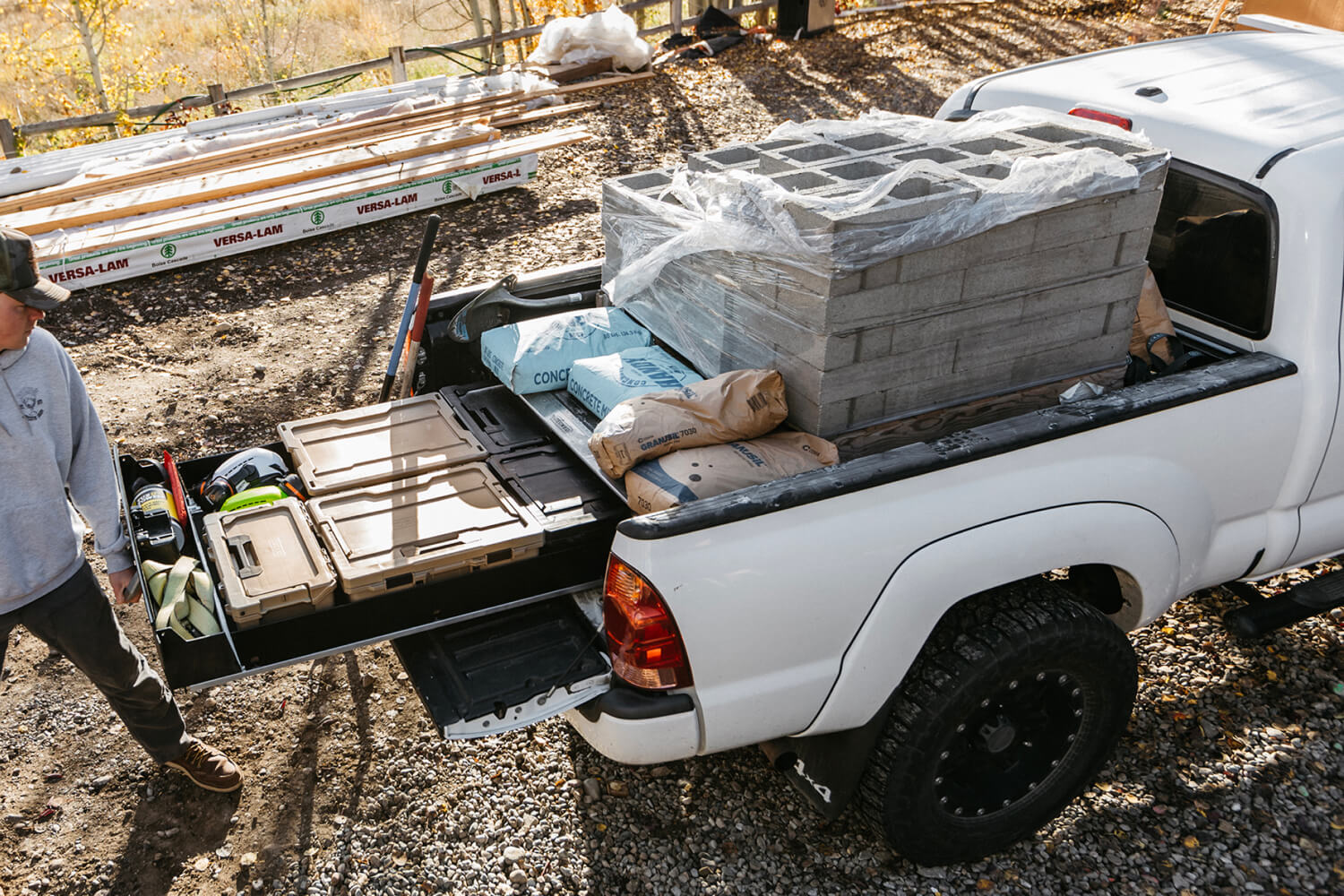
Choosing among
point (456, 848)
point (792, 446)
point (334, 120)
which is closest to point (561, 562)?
point (792, 446)

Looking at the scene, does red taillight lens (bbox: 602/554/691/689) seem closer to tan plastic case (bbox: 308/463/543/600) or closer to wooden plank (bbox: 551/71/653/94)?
tan plastic case (bbox: 308/463/543/600)

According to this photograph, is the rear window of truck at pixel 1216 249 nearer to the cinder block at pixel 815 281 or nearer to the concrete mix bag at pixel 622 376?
the cinder block at pixel 815 281

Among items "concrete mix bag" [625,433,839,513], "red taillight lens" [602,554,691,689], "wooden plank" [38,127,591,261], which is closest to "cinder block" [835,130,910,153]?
"concrete mix bag" [625,433,839,513]

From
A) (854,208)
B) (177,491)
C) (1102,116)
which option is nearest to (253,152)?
(177,491)

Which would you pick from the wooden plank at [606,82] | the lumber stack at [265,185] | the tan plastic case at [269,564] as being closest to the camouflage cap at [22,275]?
the tan plastic case at [269,564]

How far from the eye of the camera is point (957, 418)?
3.48 metres

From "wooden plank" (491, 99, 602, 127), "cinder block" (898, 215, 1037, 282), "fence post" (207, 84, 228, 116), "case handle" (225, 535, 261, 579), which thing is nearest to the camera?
"case handle" (225, 535, 261, 579)

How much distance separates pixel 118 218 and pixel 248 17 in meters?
14.2

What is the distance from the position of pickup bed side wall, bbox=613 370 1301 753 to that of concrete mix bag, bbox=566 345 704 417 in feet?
3.06

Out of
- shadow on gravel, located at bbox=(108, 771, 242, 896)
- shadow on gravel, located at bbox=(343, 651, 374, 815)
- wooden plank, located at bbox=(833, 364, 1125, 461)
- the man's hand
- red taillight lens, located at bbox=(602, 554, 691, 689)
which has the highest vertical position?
wooden plank, located at bbox=(833, 364, 1125, 461)

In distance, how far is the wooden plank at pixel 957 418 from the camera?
3.34m

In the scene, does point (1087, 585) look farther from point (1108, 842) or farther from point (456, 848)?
point (456, 848)

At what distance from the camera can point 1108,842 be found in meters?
3.48

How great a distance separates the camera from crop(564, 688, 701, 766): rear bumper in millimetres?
2793
